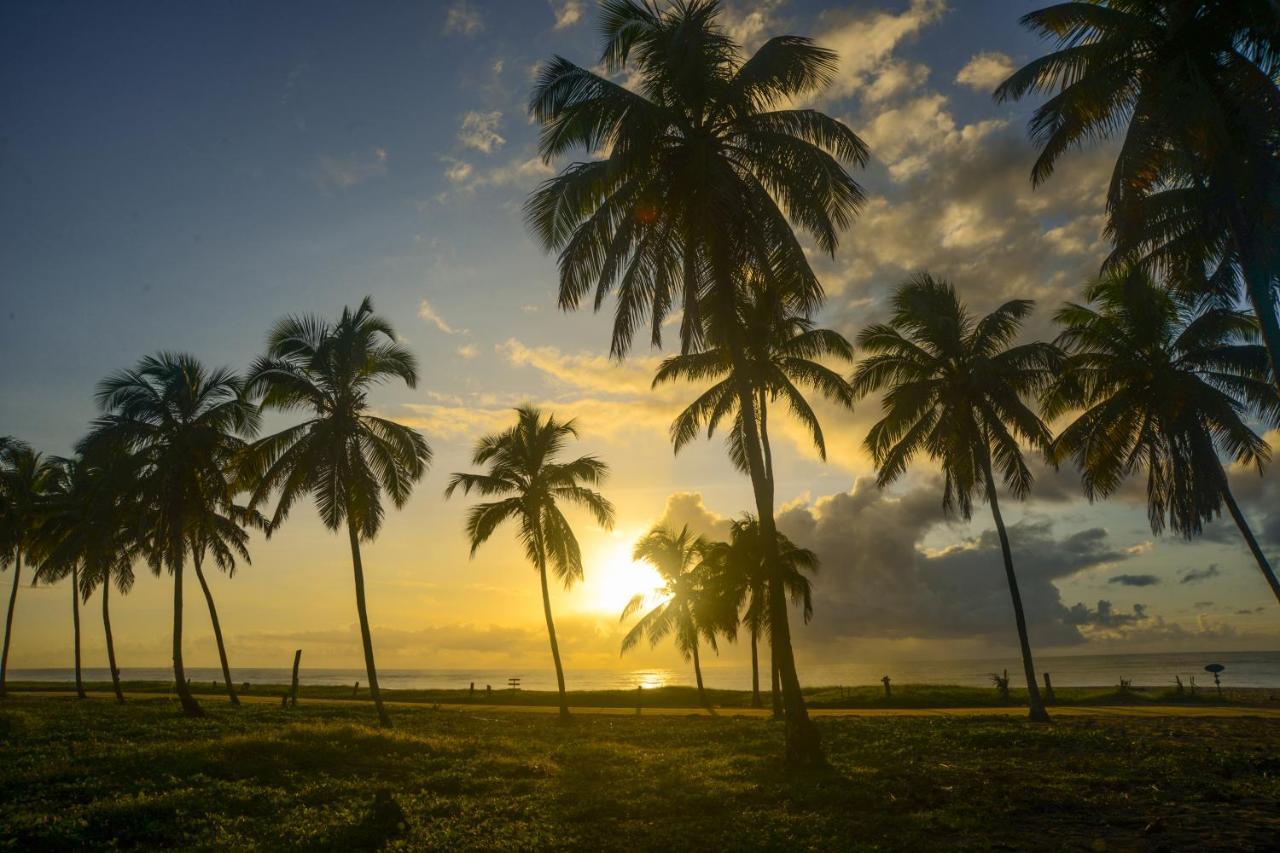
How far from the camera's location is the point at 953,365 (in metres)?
25.4

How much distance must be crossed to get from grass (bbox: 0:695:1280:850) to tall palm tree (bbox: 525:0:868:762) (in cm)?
361

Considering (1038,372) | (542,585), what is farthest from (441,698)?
(1038,372)

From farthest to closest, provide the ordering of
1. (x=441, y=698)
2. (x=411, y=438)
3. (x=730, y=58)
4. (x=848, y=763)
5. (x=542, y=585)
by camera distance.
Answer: (x=441, y=698) → (x=542, y=585) → (x=411, y=438) → (x=730, y=58) → (x=848, y=763)

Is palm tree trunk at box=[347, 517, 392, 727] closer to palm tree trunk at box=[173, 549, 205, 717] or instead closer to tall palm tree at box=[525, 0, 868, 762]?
palm tree trunk at box=[173, 549, 205, 717]

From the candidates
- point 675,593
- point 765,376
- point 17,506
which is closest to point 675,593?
point 675,593

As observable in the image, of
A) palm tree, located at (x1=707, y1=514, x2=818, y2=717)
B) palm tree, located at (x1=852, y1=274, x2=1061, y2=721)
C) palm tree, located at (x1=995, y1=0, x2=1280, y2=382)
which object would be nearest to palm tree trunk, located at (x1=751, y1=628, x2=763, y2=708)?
palm tree, located at (x1=707, y1=514, x2=818, y2=717)

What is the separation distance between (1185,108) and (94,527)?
37691mm

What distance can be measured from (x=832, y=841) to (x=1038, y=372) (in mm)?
20030

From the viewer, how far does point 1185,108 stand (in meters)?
12.9

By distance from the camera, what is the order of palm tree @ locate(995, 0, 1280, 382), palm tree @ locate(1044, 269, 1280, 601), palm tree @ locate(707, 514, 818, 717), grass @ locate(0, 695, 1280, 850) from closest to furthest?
grass @ locate(0, 695, 1280, 850)
palm tree @ locate(995, 0, 1280, 382)
palm tree @ locate(1044, 269, 1280, 601)
palm tree @ locate(707, 514, 818, 717)

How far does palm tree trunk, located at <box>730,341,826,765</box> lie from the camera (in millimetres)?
14336

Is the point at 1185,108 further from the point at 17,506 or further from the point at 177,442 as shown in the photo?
the point at 17,506

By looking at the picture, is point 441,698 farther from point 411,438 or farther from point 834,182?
point 834,182

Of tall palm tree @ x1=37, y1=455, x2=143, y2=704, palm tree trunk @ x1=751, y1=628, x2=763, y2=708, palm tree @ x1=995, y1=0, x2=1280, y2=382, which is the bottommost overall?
palm tree trunk @ x1=751, y1=628, x2=763, y2=708
